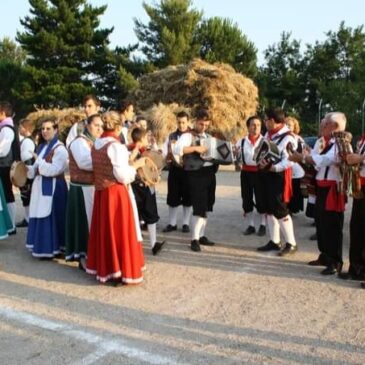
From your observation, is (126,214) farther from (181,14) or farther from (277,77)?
(277,77)

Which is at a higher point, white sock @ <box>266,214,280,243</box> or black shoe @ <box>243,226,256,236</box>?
white sock @ <box>266,214,280,243</box>

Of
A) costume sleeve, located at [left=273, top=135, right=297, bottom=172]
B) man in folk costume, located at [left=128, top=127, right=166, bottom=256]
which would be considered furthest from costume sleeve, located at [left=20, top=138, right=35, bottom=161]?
costume sleeve, located at [left=273, top=135, right=297, bottom=172]

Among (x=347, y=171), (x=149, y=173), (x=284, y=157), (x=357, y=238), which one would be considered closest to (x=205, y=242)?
(x=149, y=173)

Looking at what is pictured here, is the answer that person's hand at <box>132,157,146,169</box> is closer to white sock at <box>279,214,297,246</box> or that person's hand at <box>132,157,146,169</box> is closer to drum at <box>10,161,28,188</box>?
white sock at <box>279,214,297,246</box>

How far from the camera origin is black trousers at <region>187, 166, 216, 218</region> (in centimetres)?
726

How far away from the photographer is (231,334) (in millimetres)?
4434

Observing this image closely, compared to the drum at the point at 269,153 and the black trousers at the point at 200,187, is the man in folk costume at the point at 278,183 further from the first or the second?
the black trousers at the point at 200,187

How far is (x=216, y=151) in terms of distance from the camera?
7328 mm

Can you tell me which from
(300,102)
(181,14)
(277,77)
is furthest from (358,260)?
(277,77)

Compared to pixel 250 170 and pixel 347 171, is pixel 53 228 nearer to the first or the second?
pixel 250 170

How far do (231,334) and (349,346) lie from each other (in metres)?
0.94

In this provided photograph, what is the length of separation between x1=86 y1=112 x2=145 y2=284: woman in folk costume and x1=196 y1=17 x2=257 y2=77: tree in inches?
1131

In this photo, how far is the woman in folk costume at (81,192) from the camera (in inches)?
237

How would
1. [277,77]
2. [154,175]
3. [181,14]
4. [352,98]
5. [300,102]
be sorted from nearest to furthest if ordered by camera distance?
[154,175]
[352,98]
[181,14]
[300,102]
[277,77]
